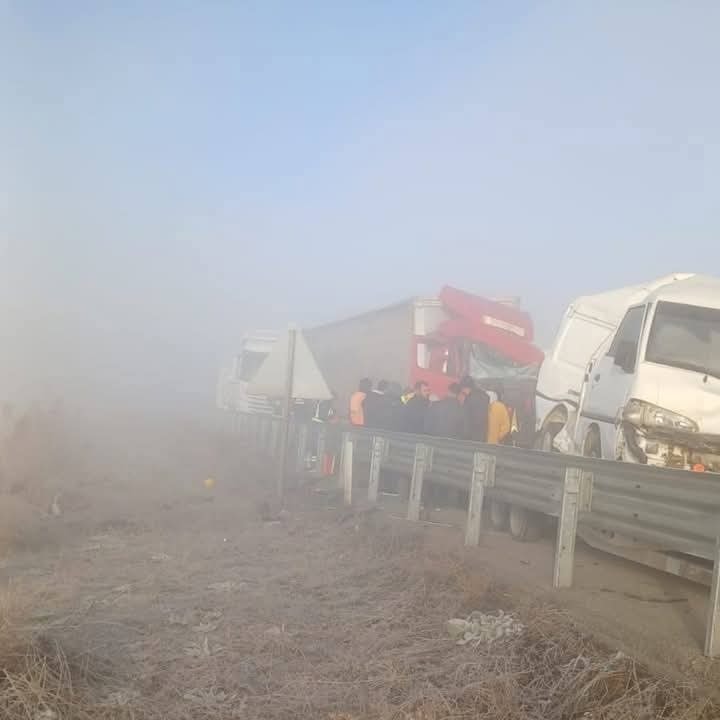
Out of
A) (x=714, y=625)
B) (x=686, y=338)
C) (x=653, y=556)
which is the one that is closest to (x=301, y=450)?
(x=686, y=338)

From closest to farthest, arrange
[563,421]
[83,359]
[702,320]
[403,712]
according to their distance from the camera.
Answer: [403,712] < [702,320] < [563,421] < [83,359]

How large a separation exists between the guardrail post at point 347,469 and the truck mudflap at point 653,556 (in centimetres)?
545

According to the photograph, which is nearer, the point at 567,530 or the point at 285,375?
the point at 567,530

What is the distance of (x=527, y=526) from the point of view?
8.98 metres

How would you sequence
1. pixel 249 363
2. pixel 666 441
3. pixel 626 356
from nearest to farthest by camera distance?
1. pixel 666 441
2. pixel 626 356
3. pixel 249 363

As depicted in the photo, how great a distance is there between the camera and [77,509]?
509 inches

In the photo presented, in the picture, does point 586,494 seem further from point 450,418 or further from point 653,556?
point 450,418

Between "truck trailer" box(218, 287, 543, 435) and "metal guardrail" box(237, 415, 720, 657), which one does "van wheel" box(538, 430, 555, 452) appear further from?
"truck trailer" box(218, 287, 543, 435)

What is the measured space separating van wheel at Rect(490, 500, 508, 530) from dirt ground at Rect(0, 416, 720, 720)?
16.2 inches

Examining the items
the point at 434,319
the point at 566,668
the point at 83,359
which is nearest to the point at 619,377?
the point at 566,668

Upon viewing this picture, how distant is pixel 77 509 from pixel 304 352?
425 centimetres

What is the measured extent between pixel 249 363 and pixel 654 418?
22.3 metres

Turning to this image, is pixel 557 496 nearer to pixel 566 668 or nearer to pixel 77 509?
pixel 566 668

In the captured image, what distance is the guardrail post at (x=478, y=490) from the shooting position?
340 inches
